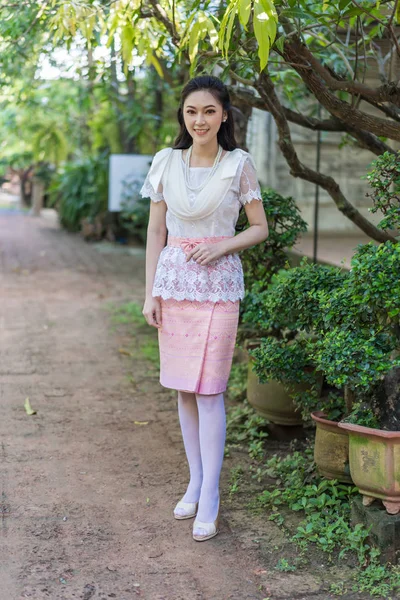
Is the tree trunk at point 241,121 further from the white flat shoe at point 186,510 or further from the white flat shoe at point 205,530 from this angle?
the white flat shoe at point 205,530

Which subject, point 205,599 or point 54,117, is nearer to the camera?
point 205,599

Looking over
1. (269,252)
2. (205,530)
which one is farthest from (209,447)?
(269,252)

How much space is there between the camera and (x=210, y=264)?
3.37 metres

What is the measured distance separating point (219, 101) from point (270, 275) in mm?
1665

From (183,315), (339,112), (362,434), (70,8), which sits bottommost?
(362,434)

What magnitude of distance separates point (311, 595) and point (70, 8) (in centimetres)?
288

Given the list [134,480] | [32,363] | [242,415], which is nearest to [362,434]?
[134,480]

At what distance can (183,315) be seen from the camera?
3400 mm

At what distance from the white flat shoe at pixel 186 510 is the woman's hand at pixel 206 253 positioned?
3.62 ft

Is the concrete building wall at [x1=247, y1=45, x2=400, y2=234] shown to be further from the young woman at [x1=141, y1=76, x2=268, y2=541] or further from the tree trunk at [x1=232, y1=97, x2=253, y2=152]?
the young woman at [x1=141, y1=76, x2=268, y2=541]

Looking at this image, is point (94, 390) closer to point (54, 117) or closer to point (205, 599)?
point (205, 599)

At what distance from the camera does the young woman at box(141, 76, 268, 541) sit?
3.31m

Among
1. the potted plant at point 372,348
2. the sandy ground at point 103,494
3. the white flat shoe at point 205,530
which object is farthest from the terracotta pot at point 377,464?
the white flat shoe at point 205,530

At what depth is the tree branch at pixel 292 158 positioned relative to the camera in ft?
13.1
